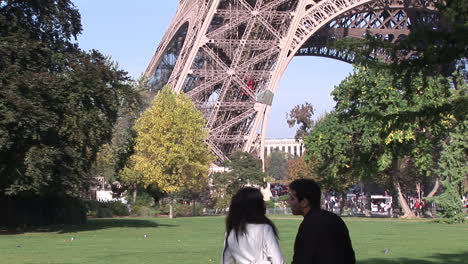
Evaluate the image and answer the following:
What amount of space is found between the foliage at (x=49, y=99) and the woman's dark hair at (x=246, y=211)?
2229 centimetres

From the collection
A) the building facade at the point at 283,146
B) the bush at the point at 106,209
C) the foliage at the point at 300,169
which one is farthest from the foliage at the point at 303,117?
the building facade at the point at 283,146

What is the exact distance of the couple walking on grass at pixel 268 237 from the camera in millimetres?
6625

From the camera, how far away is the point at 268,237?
664 centimetres

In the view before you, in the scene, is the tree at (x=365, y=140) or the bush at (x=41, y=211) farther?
the tree at (x=365, y=140)

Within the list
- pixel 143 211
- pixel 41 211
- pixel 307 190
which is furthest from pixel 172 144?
pixel 307 190

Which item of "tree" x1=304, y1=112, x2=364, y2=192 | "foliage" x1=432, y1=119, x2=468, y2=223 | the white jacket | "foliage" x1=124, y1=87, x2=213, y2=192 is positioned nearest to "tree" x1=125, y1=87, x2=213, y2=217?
"foliage" x1=124, y1=87, x2=213, y2=192

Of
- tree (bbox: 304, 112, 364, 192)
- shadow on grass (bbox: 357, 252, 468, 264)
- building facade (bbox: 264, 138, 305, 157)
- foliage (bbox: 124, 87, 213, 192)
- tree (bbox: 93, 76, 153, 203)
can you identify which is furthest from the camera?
building facade (bbox: 264, 138, 305, 157)

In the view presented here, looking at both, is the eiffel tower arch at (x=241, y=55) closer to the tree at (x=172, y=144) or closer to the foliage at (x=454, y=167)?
the tree at (x=172, y=144)

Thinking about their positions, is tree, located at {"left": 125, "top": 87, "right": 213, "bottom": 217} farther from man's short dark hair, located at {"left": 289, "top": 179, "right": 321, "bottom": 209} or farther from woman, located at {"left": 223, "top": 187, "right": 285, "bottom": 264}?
woman, located at {"left": 223, "top": 187, "right": 285, "bottom": 264}

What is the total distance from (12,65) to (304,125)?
67.5m

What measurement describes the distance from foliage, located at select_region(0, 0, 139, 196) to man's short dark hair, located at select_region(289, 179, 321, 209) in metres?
22.1

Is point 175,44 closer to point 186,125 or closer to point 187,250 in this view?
point 186,125

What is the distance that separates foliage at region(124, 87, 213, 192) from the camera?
168 feet

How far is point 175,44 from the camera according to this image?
6309 cm
